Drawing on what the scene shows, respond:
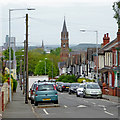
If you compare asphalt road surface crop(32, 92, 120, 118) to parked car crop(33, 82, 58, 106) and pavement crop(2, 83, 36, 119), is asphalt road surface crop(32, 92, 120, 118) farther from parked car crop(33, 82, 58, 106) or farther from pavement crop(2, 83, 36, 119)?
parked car crop(33, 82, 58, 106)

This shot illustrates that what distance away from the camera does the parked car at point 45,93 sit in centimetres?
3062

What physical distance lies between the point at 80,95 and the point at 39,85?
61.1ft

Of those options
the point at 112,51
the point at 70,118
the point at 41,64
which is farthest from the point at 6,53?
the point at 70,118

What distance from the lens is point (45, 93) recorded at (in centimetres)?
3064

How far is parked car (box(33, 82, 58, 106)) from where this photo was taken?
100 ft

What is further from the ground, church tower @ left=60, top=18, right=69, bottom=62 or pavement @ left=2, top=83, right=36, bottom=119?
church tower @ left=60, top=18, right=69, bottom=62

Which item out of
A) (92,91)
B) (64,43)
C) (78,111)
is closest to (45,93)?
(78,111)

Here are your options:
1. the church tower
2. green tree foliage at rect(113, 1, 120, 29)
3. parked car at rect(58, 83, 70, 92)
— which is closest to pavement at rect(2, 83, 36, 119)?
green tree foliage at rect(113, 1, 120, 29)

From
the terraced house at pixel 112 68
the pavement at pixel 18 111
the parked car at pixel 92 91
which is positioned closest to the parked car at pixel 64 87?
the terraced house at pixel 112 68

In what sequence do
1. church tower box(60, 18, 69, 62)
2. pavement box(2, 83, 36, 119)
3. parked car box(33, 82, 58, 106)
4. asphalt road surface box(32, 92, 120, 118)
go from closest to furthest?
1. asphalt road surface box(32, 92, 120, 118)
2. pavement box(2, 83, 36, 119)
3. parked car box(33, 82, 58, 106)
4. church tower box(60, 18, 69, 62)

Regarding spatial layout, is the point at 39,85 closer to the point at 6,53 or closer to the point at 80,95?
the point at 80,95

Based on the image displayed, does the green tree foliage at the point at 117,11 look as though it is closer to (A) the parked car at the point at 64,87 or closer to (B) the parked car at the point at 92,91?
(B) the parked car at the point at 92,91

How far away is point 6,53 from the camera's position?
107875 mm

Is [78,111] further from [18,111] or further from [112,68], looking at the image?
[112,68]
